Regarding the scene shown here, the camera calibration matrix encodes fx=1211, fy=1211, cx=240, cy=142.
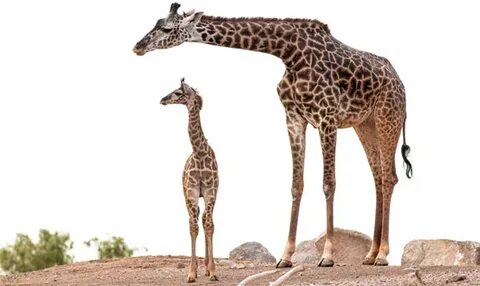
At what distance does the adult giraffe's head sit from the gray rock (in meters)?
4.14

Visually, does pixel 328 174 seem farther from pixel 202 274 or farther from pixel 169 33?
pixel 169 33

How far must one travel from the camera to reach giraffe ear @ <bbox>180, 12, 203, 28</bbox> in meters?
14.9

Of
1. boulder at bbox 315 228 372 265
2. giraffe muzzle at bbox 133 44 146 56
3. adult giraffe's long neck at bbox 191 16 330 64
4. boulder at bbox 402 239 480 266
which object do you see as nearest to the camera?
giraffe muzzle at bbox 133 44 146 56

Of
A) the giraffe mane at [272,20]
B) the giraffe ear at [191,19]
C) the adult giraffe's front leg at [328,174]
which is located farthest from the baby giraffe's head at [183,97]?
the adult giraffe's front leg at [328,174]

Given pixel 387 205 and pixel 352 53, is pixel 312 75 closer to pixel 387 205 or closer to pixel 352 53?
pixel 352 53

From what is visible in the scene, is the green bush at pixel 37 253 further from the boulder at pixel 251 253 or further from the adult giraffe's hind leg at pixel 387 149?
the adult giraffe's hind leg at pixel 387 149

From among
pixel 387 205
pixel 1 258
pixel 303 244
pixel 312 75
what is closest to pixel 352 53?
pixel 312 75

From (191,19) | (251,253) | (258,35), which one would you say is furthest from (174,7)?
(251,253)

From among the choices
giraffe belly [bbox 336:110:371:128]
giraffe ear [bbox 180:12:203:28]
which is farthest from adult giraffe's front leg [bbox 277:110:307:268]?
giraffe ear [bbox 180:12:203:28]

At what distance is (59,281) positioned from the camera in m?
16.3

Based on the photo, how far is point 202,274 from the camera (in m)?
15.2

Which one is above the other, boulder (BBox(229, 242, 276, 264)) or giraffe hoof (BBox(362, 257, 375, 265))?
boulder (BBox(229, 242, 276, 264))

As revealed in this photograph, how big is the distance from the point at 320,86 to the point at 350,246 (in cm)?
316

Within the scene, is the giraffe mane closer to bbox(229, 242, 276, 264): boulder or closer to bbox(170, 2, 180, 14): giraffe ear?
bbox(170, 2, 180, 14): giraffe ear
